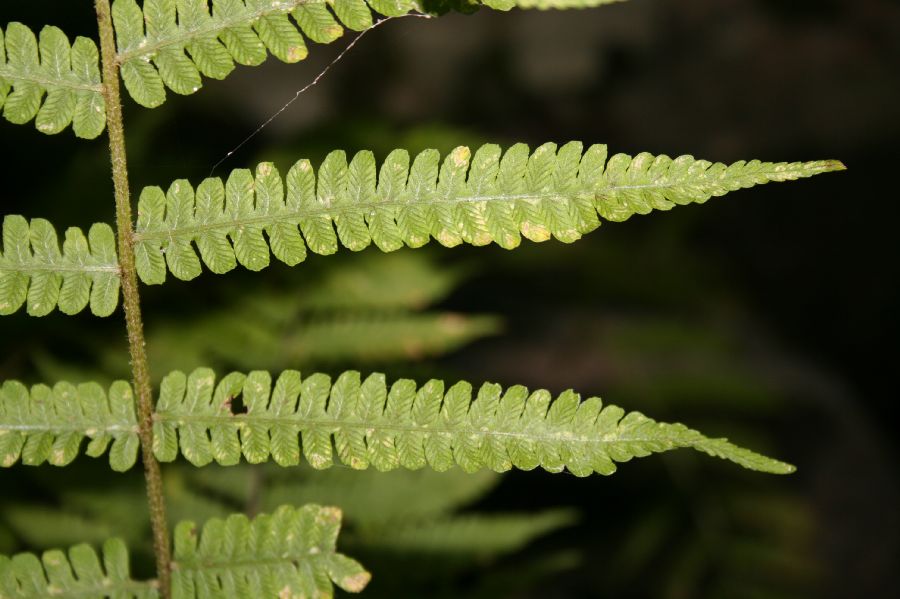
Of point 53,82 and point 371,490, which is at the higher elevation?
point 53,82

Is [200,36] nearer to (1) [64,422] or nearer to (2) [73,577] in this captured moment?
(1) [64,422]

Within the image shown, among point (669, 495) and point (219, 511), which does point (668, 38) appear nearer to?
point (669, 495)

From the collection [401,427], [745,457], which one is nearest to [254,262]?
[401,427]

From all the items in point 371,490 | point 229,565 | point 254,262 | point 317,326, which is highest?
point 254,262

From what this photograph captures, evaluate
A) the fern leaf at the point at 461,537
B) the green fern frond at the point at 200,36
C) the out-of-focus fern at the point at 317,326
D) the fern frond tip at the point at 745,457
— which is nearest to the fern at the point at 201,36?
the green fern frond at the point at 200,36

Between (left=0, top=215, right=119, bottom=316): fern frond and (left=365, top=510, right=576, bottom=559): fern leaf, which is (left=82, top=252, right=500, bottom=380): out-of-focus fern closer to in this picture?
(left=365, top=510, right=576, bottom=559): fern leaf

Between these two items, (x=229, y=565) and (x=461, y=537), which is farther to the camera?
(x=461, y=537)
